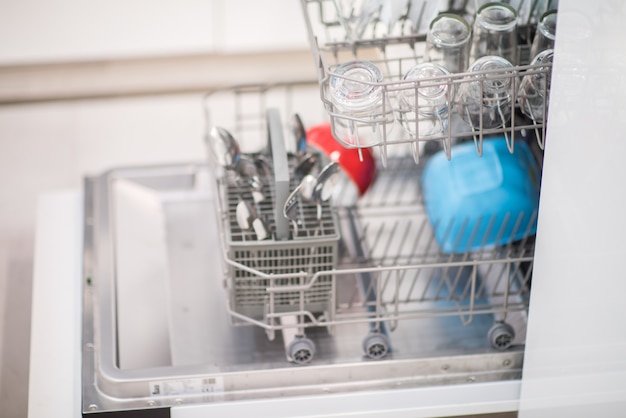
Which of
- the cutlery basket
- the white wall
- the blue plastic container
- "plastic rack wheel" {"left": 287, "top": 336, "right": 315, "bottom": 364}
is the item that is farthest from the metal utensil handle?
the white wall

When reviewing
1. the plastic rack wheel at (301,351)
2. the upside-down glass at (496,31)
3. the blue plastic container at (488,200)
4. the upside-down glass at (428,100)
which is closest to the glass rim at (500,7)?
the upside-down glass at (496,31)

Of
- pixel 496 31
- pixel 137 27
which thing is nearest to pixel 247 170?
pixel 496 31

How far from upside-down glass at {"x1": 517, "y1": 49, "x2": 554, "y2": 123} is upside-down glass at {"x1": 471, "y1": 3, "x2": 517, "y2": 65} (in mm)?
89

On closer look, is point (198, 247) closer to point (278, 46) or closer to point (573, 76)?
point (573, 76)

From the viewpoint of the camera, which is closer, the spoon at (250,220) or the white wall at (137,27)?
the spoon at (250,220)

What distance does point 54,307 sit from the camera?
53.3 inches

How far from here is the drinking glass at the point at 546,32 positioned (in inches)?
45.0

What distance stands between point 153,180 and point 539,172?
696mm

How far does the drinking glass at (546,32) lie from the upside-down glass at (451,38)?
90 mm

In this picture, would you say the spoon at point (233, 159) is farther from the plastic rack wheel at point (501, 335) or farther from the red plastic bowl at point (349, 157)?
the plastic rack wheel at point (501, 335)

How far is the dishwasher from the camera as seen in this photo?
1178 mm

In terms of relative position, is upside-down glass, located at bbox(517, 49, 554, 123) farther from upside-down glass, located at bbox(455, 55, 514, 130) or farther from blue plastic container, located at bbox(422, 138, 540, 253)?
blue plastic container, located at bbox(422, 138, 540, 253)

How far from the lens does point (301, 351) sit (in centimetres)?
122

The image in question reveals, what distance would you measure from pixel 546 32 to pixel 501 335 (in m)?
0.42
